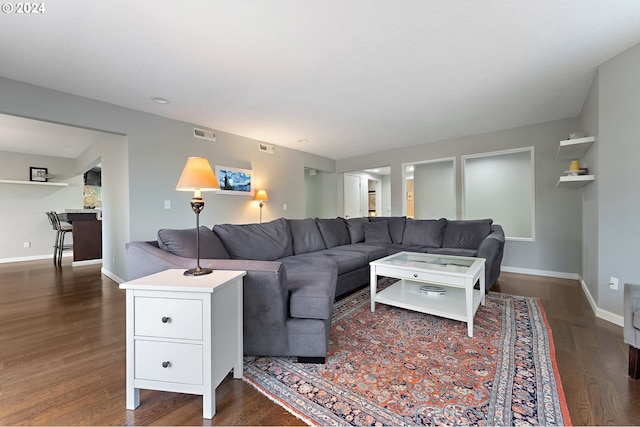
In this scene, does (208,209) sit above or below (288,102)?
below

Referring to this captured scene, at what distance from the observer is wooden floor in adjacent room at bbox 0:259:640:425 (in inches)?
51.6

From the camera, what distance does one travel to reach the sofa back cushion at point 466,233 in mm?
3920

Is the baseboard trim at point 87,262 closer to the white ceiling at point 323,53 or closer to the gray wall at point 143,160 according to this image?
the gray wall at point 143,160

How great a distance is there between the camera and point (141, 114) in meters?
3.62

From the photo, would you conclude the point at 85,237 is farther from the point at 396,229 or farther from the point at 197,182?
the point at 396,229

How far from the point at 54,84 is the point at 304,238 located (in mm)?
3169

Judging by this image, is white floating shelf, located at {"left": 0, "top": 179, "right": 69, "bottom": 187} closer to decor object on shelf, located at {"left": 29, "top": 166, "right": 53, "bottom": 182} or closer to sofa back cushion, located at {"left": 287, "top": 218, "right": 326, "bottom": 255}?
decor object on shelf, located at {"left": 29, "top": 166, "right": 53, "bottom": 182}

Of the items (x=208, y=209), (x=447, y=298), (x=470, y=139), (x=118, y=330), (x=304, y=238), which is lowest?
(x=118, y=330)

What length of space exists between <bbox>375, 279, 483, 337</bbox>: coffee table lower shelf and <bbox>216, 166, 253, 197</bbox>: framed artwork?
10.4 feet

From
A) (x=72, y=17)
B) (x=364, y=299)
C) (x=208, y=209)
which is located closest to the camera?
(x=72, y=17)

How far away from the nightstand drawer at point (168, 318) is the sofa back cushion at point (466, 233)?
3.82m

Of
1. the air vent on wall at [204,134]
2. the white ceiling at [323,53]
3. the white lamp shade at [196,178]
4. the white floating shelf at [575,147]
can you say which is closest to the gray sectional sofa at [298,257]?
the white lamp shade at [196,178]

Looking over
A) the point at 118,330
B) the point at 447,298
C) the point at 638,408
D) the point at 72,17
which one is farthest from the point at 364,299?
the point at 72,17

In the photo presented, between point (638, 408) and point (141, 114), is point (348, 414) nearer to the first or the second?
point (638, 408)
